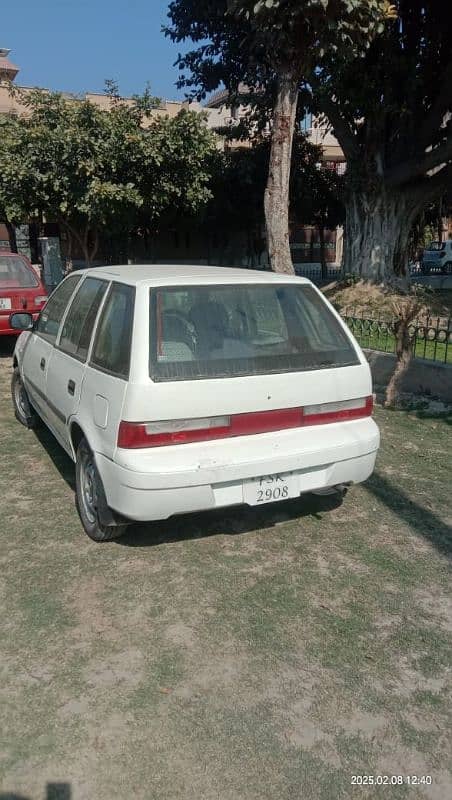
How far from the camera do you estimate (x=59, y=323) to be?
4445 mm

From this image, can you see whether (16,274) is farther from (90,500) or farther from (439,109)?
(439,109)

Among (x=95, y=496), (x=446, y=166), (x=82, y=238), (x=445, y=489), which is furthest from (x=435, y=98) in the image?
(x=95, y=496)

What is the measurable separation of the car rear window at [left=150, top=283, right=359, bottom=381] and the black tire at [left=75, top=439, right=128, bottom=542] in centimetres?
82

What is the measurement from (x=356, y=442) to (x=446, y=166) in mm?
13201

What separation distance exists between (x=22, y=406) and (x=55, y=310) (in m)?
1.53

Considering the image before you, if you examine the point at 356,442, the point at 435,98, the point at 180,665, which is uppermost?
the point at 435,98

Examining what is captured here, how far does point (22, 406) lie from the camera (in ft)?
19.2

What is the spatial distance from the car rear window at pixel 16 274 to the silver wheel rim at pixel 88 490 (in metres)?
5.61

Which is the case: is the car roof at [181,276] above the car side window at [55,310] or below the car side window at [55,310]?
above

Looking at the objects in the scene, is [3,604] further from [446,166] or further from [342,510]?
[446,166]

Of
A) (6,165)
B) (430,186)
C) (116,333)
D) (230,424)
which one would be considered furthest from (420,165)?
(230,424)

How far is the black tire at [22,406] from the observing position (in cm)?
574
